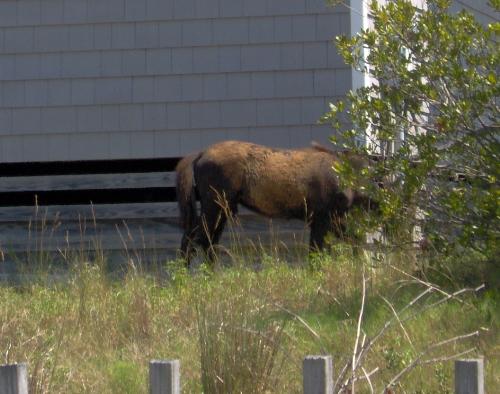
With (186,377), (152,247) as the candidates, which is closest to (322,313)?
(186,377)

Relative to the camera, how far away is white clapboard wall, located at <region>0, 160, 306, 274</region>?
11094mm

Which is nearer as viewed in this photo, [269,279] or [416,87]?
[416,87]

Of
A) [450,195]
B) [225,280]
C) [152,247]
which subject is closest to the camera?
[450,195]

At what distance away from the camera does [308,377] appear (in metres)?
3.61

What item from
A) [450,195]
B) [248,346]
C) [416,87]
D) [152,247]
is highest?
[416,87]

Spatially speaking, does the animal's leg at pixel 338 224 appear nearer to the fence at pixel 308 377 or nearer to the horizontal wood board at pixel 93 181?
the horizontal wood board at pixel 93 181

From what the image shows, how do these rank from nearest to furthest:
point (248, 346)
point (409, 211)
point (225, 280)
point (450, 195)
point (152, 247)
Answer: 1. point (248, 346)
2. point (450, 195)
3. point (409, 211)
4. point (225, 280)
5. point (152, 247)

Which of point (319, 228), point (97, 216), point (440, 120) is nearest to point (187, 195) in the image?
point (319, 228)

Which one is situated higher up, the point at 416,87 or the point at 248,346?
the point at 416,87

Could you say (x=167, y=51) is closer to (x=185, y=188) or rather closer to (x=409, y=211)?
(x=185, y=188)

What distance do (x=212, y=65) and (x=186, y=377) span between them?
5.83 metres

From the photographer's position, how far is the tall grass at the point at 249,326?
16.3 feet

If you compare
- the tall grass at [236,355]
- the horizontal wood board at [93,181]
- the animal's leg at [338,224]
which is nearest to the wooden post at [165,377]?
the tall grass at [236,355]

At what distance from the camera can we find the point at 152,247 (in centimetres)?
1097
